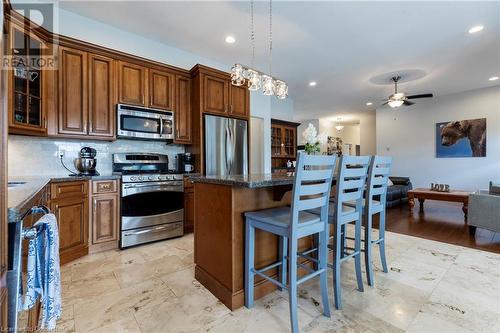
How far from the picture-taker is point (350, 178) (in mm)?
1862

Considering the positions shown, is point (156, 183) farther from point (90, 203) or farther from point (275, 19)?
point (275, 19)

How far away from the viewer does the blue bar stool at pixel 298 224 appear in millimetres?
1430

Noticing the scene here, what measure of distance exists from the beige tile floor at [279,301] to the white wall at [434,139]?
4748 millimetres

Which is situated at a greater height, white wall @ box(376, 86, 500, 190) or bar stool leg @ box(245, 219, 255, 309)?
white wall @ box(376, 86, 500, 190)

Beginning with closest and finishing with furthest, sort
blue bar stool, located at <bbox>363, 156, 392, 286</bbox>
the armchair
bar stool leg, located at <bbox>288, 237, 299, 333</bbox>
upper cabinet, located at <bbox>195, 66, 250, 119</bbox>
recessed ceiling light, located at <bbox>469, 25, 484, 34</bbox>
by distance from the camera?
bar stool leg, located at <bbox>288, 237, 299, 333</bbox>, blue bar stool, located at <bbox>363, 156, 392, 286</bbox>, the armchair, recessed ceiling light, located at <bbox>469, 25, 484, 34</bbox>, upper cabinet, located at <bbox>195, 66, 250, 119</bbox>

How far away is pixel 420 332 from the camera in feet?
4.76

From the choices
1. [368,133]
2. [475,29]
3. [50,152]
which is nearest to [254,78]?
[50,152]

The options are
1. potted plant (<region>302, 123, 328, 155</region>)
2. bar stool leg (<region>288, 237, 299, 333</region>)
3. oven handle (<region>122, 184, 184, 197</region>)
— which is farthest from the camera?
oven handle (<region>122, 184, 184, 197</region>)

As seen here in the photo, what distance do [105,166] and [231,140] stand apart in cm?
184

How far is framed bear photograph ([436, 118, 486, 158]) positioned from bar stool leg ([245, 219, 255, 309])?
7192 mm

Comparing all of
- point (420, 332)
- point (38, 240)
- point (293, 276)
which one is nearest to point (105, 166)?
point (38, 240)

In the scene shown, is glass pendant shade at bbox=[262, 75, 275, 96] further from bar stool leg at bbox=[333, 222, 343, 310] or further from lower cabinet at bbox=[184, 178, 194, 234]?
lower cabinet at bbox=[184, 178, 194, 234]

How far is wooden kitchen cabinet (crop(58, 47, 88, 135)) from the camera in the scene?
2707mm

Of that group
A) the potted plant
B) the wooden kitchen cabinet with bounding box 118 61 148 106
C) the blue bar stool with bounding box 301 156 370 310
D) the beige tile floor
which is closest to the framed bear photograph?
the beige tile floor
